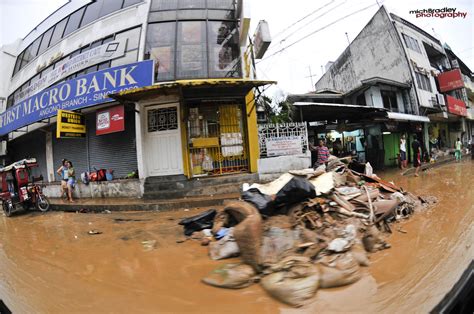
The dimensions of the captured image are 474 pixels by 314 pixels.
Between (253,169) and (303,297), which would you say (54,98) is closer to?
(253,169)

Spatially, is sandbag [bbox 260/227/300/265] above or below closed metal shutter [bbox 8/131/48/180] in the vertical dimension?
below

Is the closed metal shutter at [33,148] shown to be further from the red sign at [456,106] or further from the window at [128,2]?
the red sign at [456,106]

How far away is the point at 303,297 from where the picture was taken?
2.31 metres

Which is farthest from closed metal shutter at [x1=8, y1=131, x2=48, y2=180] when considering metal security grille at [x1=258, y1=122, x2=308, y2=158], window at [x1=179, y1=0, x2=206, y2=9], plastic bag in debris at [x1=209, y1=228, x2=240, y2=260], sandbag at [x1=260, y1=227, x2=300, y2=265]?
sandbag at [x1=260, y1=227, x2=300, y2=265]

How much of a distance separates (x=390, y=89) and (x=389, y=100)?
718mm

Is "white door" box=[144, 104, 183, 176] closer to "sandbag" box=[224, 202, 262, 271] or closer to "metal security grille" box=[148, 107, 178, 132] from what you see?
"metal security grille" box=[148, 107, 178, 132]

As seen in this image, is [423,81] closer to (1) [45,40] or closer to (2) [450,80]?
(2) [450,80]

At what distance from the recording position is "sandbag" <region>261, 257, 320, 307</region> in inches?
91.0

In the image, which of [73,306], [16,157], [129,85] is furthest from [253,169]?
[16,157]

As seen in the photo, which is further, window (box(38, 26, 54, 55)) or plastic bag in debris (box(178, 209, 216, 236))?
window (box(38, 26, 54, 55))

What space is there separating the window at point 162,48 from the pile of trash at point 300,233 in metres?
6.00

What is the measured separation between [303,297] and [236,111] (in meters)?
7.05

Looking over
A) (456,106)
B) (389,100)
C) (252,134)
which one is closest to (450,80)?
(456,106)

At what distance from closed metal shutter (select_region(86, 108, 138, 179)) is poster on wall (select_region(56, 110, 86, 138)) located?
0.28 m
